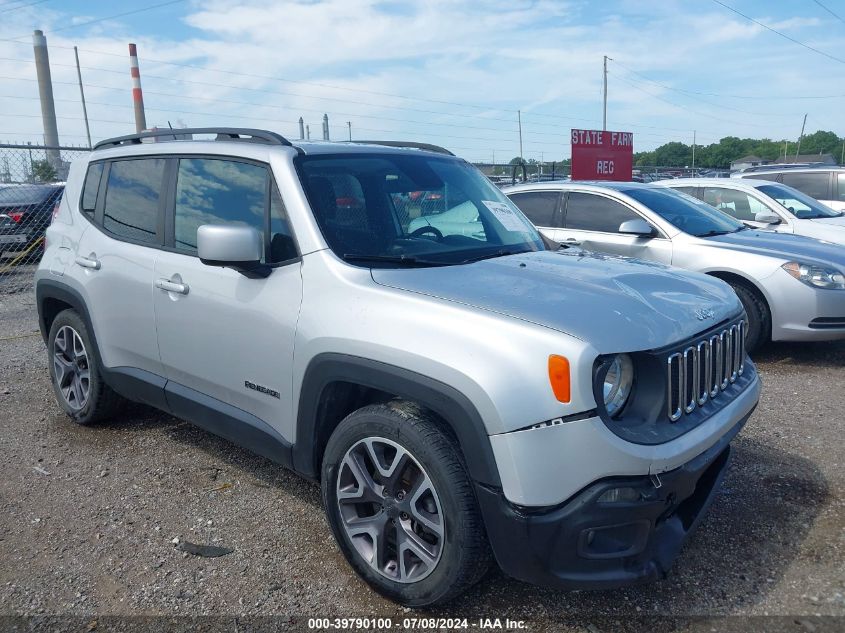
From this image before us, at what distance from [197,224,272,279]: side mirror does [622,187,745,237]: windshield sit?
16.0 ft

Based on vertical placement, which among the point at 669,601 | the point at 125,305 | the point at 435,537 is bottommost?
the point at 669,601

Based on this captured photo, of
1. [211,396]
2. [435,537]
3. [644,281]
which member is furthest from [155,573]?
[644,281]

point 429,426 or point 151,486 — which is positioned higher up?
point 429,426

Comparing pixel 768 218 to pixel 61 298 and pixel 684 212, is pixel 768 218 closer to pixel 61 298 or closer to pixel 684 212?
pixel 684 212

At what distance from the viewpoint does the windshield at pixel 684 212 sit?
6926mm

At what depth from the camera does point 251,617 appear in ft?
9.37

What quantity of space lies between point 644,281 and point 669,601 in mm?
1313

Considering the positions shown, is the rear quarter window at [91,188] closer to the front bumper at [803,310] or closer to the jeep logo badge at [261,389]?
the jeep logo badge at [261,389]

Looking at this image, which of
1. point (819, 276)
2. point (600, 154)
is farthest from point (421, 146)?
point (600, 154)

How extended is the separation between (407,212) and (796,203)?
782 cm

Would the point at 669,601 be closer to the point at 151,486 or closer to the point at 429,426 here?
the point at 429,426

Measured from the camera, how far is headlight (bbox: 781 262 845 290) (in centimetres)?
612

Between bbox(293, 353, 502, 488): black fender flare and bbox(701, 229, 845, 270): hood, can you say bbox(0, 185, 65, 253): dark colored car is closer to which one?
bbox(701, 229, 845, 270): hood

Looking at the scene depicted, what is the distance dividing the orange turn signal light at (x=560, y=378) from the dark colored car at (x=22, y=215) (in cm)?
1210
